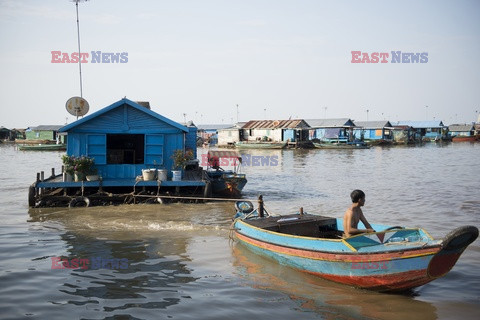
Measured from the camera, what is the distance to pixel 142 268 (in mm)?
9469

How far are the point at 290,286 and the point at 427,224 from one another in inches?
313

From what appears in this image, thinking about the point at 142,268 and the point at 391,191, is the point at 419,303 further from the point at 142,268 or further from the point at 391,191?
the point at 391,191

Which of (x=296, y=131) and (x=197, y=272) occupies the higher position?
(x=296, y=131)

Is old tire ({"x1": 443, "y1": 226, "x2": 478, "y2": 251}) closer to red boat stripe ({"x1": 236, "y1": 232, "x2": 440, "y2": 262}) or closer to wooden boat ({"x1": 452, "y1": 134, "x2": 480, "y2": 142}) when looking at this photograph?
red boat stripe ({"x1": 236, "y1": 232, "x2": 440, "y2": 262})

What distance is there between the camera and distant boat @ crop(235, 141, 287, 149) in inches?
2317

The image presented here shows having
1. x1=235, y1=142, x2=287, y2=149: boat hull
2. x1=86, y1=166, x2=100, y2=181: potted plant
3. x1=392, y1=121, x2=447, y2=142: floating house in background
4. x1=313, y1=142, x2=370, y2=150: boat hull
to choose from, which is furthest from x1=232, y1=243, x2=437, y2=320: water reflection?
x1=392, y1=121, x2=447, y2=142: floating house in background

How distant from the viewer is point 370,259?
7.74 metres

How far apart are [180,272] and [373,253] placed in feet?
13.2

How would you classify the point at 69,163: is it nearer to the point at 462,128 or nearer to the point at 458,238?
the point at 458,238

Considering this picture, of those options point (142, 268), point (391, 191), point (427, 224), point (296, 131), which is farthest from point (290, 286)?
point (296, 131)

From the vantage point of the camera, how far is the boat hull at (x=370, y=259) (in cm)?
732

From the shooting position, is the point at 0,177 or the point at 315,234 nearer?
the point at 315,234

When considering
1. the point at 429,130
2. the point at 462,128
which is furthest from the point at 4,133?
the point at 462,128

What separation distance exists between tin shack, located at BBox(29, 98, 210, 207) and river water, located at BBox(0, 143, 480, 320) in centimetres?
65
